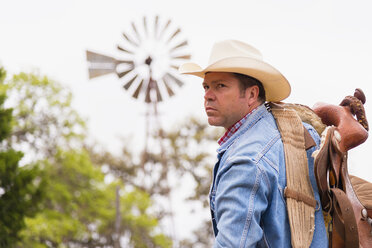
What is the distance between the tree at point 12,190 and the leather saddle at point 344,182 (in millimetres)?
9395

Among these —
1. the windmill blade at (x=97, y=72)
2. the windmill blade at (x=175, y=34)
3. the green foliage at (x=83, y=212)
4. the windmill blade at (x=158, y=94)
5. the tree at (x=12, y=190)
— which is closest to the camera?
the tree at (x=12, y=190)

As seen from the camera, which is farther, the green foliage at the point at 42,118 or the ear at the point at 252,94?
the green foliage at the point at 42,118

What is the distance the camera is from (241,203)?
214cm

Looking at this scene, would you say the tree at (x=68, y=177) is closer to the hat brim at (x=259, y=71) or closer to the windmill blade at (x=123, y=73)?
the windmill blade at (x=123, y=73)

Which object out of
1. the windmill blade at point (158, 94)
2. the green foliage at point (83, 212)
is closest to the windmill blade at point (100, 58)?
the windmill blade at point (158, 94)

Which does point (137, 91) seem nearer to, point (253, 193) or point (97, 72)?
point (97, 72)

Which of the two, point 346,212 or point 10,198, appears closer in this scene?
point 346,212

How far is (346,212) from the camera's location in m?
2.37

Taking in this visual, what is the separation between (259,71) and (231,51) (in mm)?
181

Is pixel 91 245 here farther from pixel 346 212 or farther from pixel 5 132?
pixel 346 212

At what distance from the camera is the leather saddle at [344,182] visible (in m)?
2.38

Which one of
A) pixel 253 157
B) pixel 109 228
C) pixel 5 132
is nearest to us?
pixel 253 157

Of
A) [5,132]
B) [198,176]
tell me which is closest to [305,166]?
[5,132]

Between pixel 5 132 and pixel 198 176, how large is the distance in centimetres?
1547
